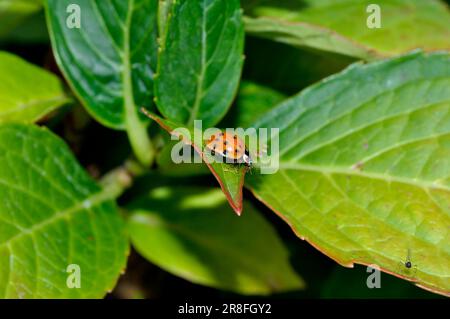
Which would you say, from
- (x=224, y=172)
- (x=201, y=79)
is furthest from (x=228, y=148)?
(x=201, y=79)

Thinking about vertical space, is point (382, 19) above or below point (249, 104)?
above

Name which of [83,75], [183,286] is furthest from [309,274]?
[83,75]

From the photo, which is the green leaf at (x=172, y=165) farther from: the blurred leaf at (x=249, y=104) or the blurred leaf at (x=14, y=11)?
the blurred leaf at (x=14, y=11)

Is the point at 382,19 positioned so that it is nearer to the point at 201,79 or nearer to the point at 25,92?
the point at 201,79

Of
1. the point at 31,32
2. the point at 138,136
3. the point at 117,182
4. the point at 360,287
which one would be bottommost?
the point at 360,287

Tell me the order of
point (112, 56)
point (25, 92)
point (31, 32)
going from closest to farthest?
point (112, 56) < point (25, 92) < point (31, 32)

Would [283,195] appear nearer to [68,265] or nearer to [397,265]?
[397,265]

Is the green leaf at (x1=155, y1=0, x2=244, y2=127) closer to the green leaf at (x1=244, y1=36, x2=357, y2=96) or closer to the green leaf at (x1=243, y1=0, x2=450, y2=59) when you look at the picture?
the green leaf at (x1=243, y1=0, x2=450, y2=59)
